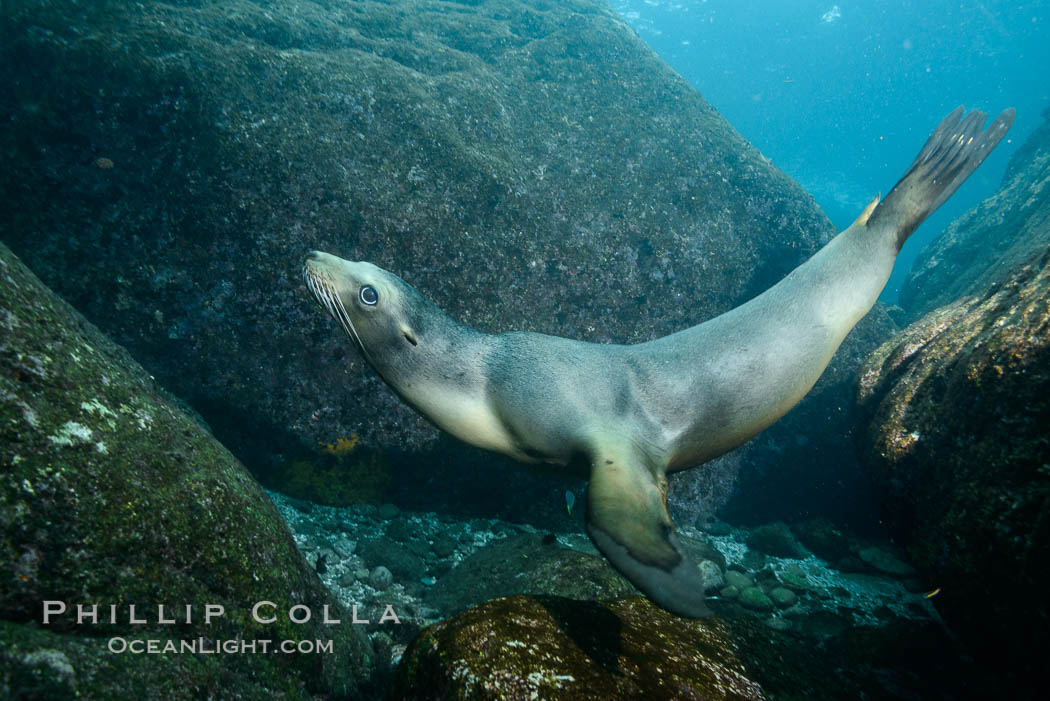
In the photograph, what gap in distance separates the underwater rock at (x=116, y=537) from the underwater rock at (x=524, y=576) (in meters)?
1.14

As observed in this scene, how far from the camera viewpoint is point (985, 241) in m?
7.76

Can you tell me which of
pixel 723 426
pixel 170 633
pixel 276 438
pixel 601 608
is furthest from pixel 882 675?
pixel 276 438

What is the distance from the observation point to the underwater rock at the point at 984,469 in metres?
1.93

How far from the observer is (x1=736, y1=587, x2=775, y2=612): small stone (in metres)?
3.54

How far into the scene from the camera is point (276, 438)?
3.84 metres

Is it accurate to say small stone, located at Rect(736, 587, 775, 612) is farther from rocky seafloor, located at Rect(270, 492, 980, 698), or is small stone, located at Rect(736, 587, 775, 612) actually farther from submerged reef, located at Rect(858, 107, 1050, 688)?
submerged reef, located at Rect(858, 107, 1050, 688)

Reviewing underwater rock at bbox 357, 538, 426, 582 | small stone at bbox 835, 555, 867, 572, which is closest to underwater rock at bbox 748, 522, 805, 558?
small stone at bbox 835, 555, 867, 572

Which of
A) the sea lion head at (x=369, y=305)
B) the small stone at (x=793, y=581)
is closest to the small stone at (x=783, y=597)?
the small stone at (x=793, y=581)

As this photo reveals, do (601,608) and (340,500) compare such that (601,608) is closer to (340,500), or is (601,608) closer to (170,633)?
(170,633)

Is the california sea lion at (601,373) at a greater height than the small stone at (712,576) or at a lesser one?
greater

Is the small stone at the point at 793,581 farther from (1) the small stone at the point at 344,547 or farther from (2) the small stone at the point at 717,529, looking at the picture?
(1) the small stone at the point at 344,547

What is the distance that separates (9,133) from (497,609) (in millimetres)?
5213

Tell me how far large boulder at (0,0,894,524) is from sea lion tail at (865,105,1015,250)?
2171 millimetres

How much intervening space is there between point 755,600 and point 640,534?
255 centimetres
